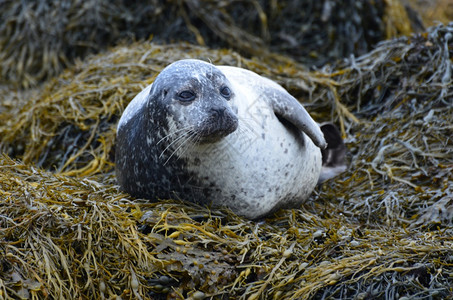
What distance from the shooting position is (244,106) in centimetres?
366

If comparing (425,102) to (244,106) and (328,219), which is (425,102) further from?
(244,106)

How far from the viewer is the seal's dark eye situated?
3336mm

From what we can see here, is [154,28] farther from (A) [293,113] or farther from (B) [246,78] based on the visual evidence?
(A) [293,113]

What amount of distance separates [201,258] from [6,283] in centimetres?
85

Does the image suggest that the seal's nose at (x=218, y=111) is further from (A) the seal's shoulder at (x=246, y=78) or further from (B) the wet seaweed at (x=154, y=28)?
(B) the wet seaweed at (x=154, y=28)

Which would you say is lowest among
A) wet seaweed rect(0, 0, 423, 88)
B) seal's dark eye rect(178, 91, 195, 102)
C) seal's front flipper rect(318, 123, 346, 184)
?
seal's front flipper rect(318, 123, 346, 184)

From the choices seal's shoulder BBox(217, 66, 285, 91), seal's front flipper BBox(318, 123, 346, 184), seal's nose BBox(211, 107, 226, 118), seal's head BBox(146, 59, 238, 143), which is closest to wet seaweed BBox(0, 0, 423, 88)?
seal's front flipper BBox(318, 123, 346, 184)

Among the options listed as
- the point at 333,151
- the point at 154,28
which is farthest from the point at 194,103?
the point at 154,28

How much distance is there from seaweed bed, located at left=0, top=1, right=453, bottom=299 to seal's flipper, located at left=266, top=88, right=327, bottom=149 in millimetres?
452

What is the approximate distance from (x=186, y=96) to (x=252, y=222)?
0.81 m

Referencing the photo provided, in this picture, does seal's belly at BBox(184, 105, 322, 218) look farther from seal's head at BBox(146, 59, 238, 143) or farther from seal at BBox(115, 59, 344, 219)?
seal's head at BBox(146, 59, 238, 143)

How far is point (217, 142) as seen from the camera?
3.49m

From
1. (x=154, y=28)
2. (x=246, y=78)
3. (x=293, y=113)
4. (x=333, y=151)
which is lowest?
(x=333, y=151)

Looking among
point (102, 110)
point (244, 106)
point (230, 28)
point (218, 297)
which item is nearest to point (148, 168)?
point (244, 106)
